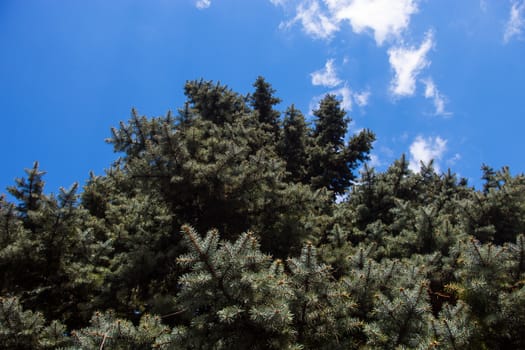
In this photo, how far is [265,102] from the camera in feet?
54.9

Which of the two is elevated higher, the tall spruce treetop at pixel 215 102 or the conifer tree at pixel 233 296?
the tall spruce treetop at pixel 215 102

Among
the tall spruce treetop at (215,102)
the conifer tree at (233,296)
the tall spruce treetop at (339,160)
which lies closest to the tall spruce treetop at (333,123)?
the tall spruce treetop at (339,160)

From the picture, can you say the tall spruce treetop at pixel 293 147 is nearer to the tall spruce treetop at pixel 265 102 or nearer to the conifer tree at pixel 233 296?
the tall spruce treetop at pixel 265 102

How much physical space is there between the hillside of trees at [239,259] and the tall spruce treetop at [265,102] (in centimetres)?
497

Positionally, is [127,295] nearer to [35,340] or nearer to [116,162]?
[35,340]

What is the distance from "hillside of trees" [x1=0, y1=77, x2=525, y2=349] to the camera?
12.4 feet

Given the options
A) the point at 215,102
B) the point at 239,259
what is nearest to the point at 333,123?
the point at 215,102

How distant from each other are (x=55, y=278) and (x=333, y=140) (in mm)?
11887

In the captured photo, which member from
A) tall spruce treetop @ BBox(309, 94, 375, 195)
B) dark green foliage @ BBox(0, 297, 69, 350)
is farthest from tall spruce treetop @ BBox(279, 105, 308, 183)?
dark green foliage @ BBox(0, 297, 69, 350)

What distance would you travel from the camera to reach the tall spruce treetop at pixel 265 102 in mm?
16672

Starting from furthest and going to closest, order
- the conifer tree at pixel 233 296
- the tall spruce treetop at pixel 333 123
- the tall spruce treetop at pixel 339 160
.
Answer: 1. the tall spruce treetop at pixel 333 123
2. the tall spruce treetop at pixel 339 160
3. the conifer tree at pixel 233 296

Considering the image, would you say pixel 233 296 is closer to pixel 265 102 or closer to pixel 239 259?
pixel 239 259

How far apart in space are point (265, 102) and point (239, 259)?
45.5 ft

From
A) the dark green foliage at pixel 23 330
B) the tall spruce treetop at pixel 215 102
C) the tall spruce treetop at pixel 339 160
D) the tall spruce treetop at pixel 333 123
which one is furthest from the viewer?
the tall spruce treetop at pixel 333 123
